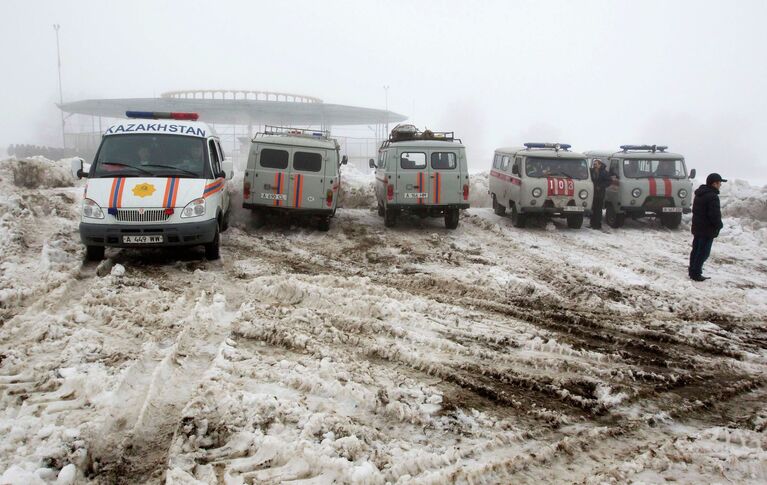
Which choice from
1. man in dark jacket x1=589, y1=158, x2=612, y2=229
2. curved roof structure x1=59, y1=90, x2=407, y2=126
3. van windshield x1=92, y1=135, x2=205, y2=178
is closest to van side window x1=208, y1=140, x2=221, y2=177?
van windshield x1=92, y1=135, x2=205, y2=178

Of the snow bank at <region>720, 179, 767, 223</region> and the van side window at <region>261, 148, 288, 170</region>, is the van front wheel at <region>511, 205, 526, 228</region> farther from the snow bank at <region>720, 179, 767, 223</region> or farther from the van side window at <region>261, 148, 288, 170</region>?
the snow bank at <region>720, 179, 767, 223</region>

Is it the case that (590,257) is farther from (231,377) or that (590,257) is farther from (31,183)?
(31,183)

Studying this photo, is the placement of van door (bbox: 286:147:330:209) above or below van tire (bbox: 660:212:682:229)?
above

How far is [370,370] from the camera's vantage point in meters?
4.79

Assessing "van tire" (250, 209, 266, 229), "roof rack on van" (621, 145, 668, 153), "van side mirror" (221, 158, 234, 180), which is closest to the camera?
"van side mirror" (221, 158, 234, 180)

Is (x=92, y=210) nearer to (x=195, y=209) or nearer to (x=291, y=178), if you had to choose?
(x=195, y=209)

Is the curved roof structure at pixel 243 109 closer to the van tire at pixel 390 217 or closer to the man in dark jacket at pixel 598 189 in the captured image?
the van tire at pixel 390 217

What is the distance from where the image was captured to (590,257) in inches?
416

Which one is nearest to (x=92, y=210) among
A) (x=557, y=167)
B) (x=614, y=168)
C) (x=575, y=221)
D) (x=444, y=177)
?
(x=444, y=177)

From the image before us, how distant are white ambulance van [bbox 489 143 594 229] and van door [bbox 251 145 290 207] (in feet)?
19.5

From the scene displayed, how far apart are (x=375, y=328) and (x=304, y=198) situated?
6865 mm

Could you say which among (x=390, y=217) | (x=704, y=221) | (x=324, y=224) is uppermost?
(x=704, y=221)

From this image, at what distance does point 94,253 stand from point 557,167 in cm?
1074

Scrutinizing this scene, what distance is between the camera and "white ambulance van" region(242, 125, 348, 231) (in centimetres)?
1227
